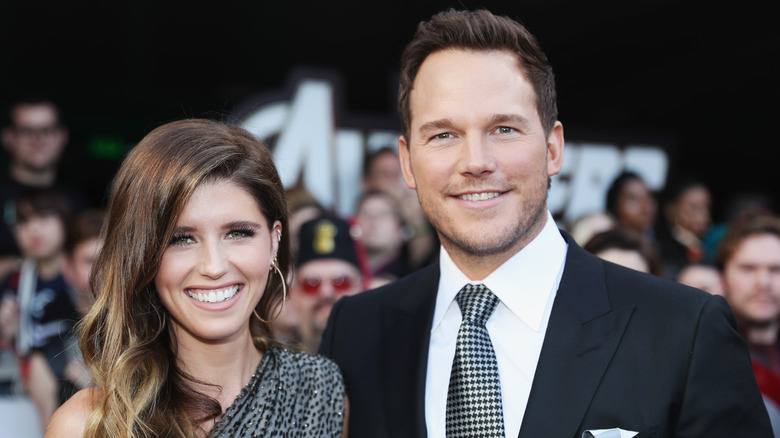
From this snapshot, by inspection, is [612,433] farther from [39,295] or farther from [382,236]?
[39,295]

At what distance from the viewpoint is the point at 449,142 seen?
210 cm

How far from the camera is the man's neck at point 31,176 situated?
553 centimetres

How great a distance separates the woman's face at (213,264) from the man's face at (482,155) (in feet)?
1.65

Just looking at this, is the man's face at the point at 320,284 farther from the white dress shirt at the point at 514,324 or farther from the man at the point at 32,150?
the man at the point at 32,150

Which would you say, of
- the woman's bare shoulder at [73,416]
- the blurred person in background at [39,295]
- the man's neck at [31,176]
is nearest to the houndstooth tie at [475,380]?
the woman's bare shoulder at [73,416]

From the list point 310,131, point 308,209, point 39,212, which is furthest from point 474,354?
point 310,131

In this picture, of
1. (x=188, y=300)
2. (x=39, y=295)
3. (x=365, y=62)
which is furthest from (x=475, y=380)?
(x=365, y=62)

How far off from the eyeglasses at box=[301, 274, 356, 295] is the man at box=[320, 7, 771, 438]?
1.84 meters

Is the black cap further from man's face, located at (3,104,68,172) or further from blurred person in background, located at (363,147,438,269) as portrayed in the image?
man's face, located at (3,104,68,172)

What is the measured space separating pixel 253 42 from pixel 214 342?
7.60 m

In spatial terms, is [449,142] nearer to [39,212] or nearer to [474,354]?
[474,354]

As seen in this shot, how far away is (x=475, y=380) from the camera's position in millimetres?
1981

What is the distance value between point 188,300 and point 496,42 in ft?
3.58

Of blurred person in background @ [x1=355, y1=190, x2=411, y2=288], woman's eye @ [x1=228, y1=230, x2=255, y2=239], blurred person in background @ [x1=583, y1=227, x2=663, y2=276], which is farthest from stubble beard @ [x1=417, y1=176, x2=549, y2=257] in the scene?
blurred person in background @ [x1=355, y1=190, x2=411, y2=288]
